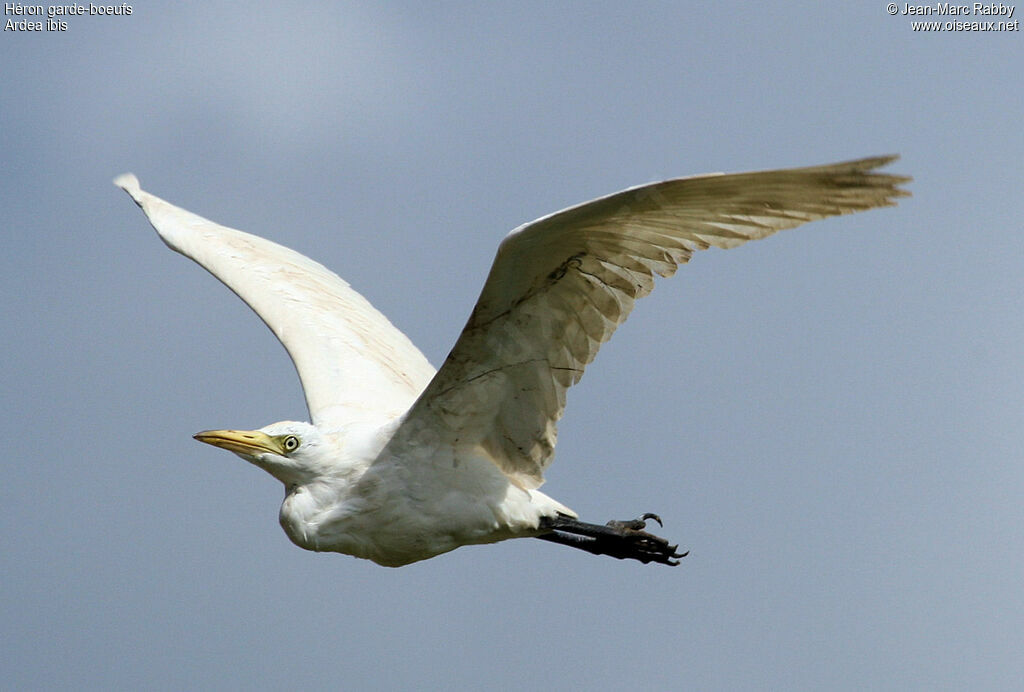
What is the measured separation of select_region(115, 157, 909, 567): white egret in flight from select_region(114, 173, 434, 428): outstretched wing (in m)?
0.03

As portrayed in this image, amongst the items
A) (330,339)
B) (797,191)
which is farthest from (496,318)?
(330,339)

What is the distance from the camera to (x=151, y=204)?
12.7 meters

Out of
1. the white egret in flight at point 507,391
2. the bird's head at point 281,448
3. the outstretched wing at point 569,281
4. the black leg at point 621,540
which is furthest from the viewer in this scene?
the black leg at point 621,540

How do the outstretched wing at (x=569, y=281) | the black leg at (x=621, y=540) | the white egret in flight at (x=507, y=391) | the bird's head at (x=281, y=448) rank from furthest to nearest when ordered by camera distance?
the black leg at (x=621, y=540) → the bird's head at (x=281, y=448) → the white egret in flight at (x=507, y=391) → the outstretched wing at (x=569, y=281)

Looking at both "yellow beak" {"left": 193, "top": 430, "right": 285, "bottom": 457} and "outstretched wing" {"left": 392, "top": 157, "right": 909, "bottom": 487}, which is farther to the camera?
"yellow beak" {"left": 193, "top": 430, "right": 285, "bottom": 457}

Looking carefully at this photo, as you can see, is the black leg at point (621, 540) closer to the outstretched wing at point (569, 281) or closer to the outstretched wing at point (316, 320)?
the outstretched wing at point (569, 281)

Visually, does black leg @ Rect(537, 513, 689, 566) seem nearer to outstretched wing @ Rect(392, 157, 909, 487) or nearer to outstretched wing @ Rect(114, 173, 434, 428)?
outstretched wing @ Rect(392, 157, 909, 487)

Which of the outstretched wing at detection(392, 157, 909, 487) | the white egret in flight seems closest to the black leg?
the white egret in flight

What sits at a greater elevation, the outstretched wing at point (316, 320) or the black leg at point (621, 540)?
the outstretched wing at point (316, 320)

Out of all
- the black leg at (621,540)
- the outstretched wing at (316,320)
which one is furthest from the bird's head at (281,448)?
the black leg at (621,540)

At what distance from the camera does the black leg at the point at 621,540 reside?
10047mm

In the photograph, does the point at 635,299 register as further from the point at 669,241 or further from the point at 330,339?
the point at 330,339

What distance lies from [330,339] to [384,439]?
2.17 metres

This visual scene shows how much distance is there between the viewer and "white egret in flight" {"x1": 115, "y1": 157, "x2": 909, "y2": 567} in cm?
745
